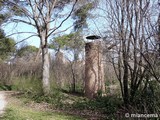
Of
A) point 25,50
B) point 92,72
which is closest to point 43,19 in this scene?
point 92,72

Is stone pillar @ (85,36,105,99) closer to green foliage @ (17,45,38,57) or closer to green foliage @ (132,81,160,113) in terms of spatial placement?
green foliage @ (132,81,160,113)

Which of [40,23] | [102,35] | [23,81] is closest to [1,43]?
[23,81]

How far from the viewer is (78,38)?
56.6 feet

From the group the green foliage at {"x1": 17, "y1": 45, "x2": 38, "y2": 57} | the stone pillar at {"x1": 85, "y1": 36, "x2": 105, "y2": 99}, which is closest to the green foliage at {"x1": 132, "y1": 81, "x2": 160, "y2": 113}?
the stone pillar at {"x1": 85, "y1": 36, "x2": 105, "y2": 99}

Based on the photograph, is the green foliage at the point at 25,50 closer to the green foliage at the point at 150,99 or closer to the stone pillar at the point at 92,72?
the stone pillar at the point at 92,72

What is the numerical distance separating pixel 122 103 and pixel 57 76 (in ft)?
31.8

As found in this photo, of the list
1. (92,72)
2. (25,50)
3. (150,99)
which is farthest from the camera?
(25,50)

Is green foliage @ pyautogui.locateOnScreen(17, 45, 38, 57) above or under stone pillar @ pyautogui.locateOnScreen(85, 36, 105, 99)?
above

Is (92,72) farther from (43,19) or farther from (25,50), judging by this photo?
(25,50)

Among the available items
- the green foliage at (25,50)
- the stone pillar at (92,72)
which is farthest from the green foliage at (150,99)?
the green foliage at (25,50)

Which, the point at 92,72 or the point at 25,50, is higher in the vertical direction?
the point at 25,50

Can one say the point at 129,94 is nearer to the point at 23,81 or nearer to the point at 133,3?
the point at 133,3

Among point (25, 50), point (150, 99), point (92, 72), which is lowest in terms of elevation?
point (150, 99)

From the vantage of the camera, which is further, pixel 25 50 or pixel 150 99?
pixel 25 50
